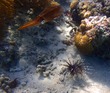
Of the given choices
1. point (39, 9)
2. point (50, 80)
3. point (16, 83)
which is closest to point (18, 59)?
point (16, 83)

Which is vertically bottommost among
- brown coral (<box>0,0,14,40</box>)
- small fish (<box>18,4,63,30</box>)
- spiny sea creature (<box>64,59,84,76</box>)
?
spiny sea creature (<box>64,59,84,76</box>)

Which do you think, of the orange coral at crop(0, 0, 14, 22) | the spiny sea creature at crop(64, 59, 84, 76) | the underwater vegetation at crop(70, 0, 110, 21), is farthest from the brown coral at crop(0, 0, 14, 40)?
the underwater vegetation at crop(70, 0, 110, 21)

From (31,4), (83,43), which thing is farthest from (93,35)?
(31,4)

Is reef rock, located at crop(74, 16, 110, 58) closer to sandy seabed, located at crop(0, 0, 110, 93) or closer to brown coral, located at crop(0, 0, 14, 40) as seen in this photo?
sandy seabed, located at crop(0, 0, 110, 93)

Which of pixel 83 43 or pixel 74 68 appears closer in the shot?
pixel 74 68

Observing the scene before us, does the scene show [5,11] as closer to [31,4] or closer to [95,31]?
[31,4]

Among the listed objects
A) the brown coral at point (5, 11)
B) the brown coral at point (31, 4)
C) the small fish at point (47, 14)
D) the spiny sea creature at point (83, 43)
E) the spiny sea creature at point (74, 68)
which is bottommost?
the spiny sea creature at point (74, 68)

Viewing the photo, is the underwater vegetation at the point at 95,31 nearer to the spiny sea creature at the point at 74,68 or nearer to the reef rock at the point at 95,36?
the reef rock at the point at 95,36

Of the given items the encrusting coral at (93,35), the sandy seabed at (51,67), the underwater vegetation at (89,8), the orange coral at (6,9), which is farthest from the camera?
the underwater vegetation at (89,8)

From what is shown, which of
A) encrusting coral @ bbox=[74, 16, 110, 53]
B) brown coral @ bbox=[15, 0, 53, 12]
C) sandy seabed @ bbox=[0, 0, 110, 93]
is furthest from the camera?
brown coral @ bbox=[15, 0, 53, 12]

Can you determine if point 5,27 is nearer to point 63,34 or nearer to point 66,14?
point 63,34

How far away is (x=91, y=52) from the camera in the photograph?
18.6 ft

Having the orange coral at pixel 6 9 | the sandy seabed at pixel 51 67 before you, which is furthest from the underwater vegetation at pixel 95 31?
the orange coral at pixel 6 9

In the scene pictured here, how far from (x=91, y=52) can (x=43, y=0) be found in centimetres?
220
